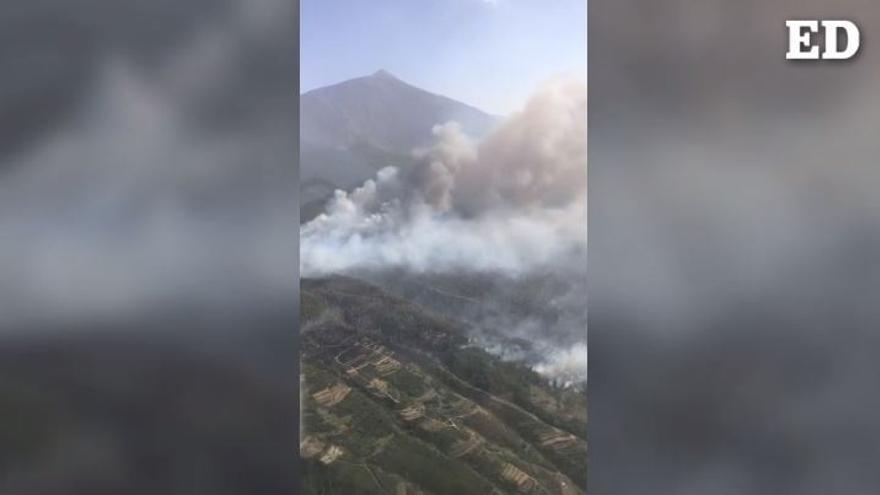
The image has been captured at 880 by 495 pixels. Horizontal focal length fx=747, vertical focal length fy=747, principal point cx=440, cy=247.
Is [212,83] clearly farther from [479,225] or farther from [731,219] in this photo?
[731,219]

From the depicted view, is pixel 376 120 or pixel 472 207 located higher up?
pixel 376 120

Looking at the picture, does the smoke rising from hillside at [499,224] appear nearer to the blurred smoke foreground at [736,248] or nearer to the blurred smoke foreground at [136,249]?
the blurred smoke foreground at [736,248]

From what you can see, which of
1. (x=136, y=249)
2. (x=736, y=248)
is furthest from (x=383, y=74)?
(x=736, y=248)

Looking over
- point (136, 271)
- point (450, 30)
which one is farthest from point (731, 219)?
point (136, 271)

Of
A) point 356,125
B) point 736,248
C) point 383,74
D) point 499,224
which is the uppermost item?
point 383,74

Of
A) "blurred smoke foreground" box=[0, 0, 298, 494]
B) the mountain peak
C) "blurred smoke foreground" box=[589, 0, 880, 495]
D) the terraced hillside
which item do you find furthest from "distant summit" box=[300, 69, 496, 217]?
"blurred smoke foreground" box=[589, 0, 880, 495]

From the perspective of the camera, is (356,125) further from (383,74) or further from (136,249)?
(136,249)
